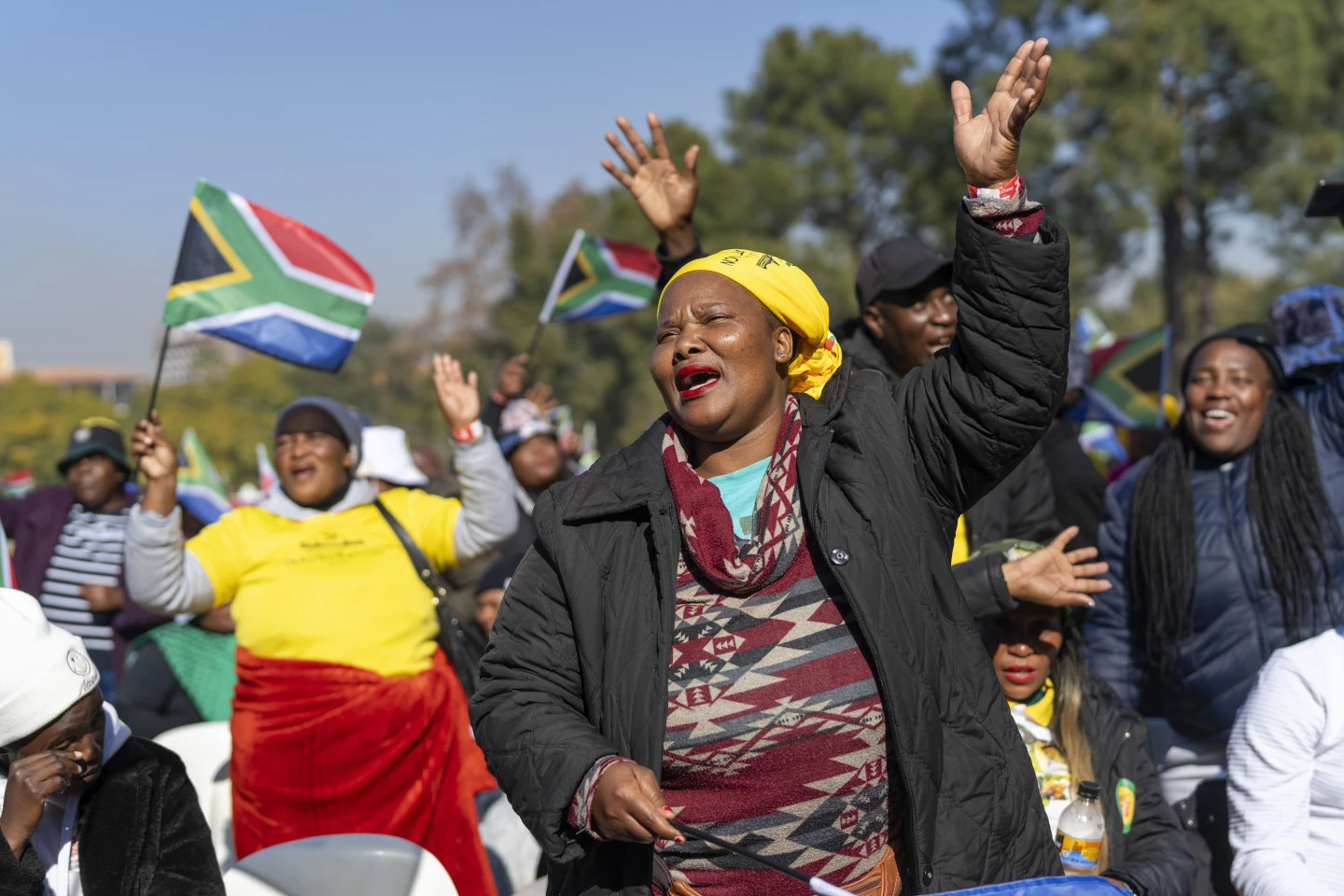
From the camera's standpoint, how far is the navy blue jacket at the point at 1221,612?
3779mm

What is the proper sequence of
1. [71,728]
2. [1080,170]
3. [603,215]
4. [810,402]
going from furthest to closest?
[603,215] < [1080,170] < [71,728] < [810,402]

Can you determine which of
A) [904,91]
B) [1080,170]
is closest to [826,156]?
[904,91]

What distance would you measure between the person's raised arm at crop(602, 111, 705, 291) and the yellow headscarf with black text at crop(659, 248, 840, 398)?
4.76ft

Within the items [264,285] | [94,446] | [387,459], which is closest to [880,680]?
[264,285]

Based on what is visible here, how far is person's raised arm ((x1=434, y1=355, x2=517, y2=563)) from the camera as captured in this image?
14.1 feet

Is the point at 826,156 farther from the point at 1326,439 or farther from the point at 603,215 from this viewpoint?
the point at 1326,439

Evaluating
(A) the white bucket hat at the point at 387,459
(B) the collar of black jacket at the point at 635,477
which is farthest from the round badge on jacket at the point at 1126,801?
(A) the white bucket hat at the point at 387,459

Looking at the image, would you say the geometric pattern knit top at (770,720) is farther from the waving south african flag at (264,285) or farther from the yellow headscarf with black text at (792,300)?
the waving south african flag at (264,285)

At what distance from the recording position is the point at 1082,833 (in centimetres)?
302

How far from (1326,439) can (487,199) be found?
47.1m

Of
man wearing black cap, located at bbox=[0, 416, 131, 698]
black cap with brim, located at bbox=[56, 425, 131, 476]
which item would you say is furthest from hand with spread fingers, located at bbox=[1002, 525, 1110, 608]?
black cap with brim, located at bbox=[56, 425, 131, 476]

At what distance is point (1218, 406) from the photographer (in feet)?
13.1

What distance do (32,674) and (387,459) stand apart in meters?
4.08

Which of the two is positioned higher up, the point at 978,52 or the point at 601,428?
the point at 978,52
